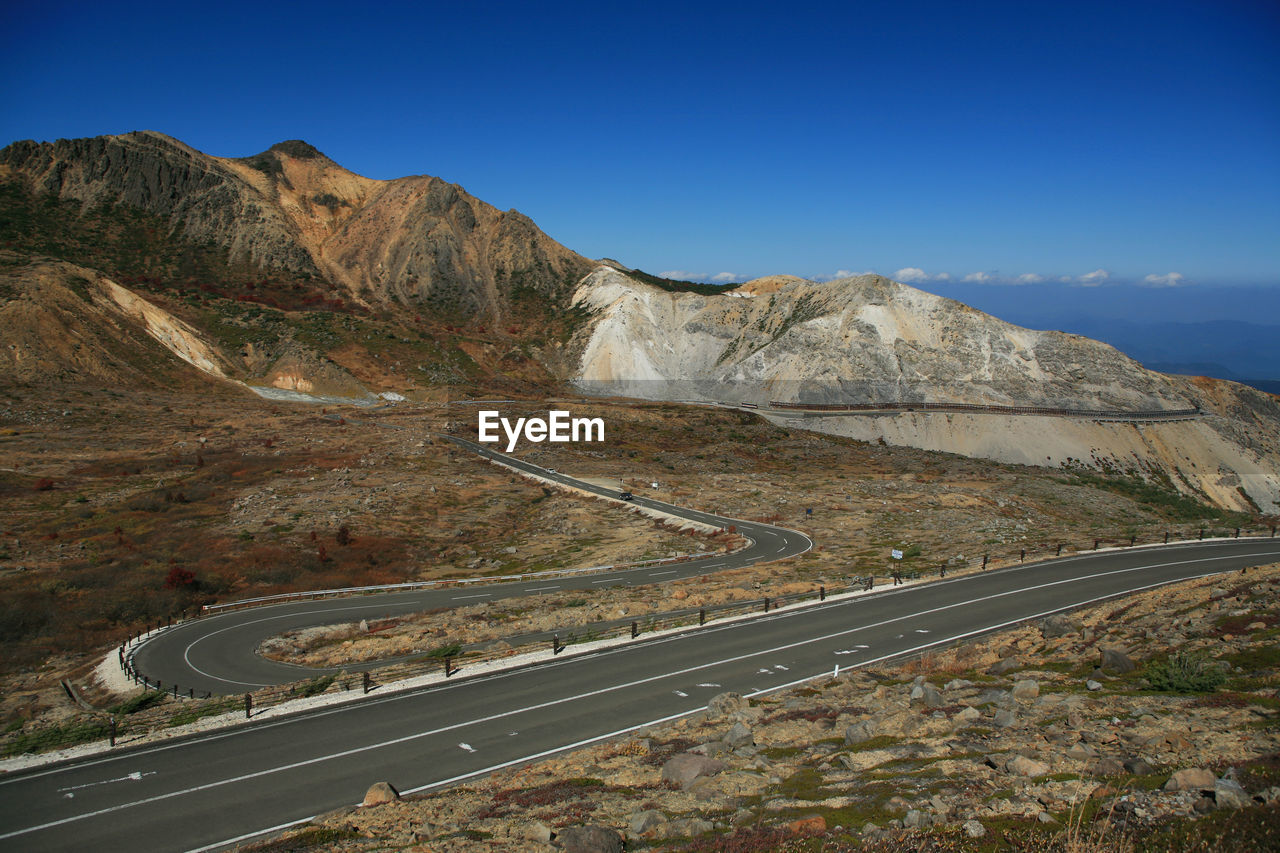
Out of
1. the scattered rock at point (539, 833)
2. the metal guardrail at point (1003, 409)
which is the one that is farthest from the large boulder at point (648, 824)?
the metal guardrail at point (1003, 409)

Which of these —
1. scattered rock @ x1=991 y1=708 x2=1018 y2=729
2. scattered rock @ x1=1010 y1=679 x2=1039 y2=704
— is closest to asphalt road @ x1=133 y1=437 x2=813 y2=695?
scattered rock @ x1=991 y1=708 x2=1018 y2=729

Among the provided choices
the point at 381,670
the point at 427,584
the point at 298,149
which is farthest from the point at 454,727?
the point at 298,149

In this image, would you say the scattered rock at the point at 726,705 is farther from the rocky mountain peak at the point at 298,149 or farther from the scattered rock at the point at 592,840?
the rocky mountain peak at the point at 298,149

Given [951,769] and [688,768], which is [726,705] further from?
[951,769]

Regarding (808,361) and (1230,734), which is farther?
(808,361)

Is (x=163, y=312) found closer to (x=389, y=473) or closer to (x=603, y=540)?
(x=389, y=473)

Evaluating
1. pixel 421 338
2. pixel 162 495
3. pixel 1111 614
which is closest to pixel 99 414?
pixel 162 495
